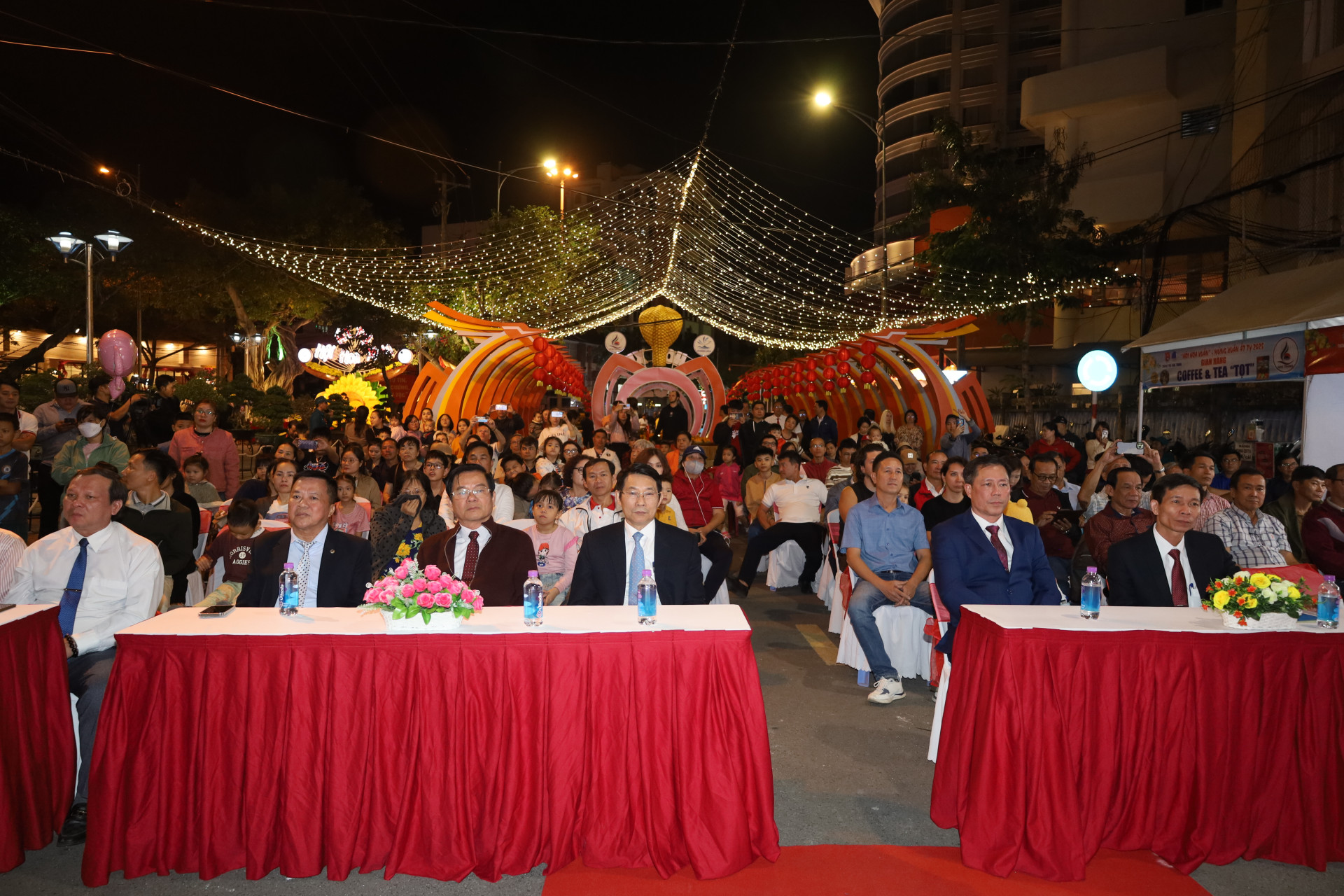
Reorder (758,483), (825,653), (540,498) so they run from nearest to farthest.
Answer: (540,498) < (825,653) < (758,483)

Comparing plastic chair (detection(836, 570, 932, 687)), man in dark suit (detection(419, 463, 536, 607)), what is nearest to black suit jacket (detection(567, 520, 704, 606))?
man in dark suit (detection(419, 463, 536, 607))

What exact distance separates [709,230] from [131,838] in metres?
16.3

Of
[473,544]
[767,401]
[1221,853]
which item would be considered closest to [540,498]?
[473,544]

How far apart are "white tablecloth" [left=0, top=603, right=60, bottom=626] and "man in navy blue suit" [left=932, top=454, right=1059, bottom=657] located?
4045 millimetres

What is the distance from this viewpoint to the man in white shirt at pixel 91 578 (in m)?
3.82

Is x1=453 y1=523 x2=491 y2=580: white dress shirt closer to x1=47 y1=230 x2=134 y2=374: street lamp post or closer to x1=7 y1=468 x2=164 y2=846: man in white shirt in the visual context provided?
x1=7 y1=468 x2=164 y2=846: man in white shirt

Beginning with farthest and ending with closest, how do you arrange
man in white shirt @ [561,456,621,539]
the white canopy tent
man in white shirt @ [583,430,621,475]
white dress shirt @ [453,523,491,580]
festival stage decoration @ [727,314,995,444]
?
festival stage decoration @ [727,314,995,444] → man in white shirt @ [583,430,621,475] → the white canopy tent → man in white shirt @ [561,456,621,539] → white dress shirt @ [453,523,491,580]

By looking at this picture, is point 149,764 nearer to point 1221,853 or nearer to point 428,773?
point 428,773

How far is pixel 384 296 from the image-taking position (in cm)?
3080

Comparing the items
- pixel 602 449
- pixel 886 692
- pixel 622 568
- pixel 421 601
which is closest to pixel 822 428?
pixel 602 449

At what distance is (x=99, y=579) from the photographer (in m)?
3.94

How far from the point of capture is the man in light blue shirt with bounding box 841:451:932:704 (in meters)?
5.53

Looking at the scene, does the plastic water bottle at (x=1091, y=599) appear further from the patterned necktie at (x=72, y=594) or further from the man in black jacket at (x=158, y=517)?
the man in black jacket at (x=158, y=517)

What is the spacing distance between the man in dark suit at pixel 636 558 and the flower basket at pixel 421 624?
97 centimetres
